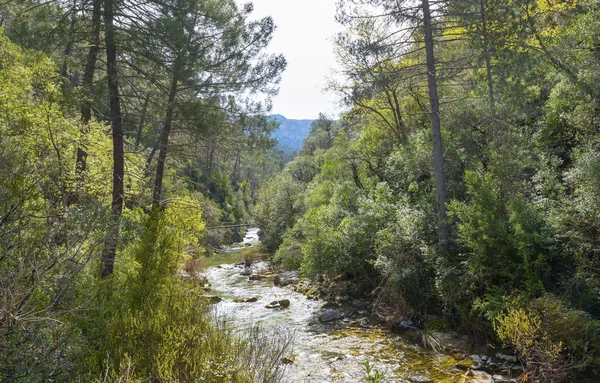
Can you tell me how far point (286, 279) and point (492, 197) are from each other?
40.8 ft

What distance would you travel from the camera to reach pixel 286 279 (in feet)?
61.2

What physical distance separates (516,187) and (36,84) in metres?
12.4

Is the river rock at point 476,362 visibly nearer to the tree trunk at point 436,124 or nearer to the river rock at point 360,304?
the tree trunk at point 436,124

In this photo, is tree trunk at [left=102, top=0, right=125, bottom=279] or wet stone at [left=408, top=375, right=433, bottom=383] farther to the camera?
tree trunk at [left=102, top=0, right=125, bottom=279]

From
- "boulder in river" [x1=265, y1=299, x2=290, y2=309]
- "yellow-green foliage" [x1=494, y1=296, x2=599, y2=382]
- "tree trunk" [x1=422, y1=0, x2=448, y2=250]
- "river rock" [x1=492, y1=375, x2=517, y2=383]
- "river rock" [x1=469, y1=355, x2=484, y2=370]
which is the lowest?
"boulder in river" [x1=265, y1=299, x2=290, y2=309]

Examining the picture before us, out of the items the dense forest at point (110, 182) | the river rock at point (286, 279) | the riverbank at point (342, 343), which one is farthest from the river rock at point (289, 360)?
the river rock at point (286, 279)

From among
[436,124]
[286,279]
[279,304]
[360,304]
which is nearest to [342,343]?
[360,304]

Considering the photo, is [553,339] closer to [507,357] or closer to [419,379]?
[507,357]

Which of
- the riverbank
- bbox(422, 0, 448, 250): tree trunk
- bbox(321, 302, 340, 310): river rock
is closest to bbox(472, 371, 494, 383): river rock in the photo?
the riverbank

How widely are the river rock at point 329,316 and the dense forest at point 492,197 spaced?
1.58 meters

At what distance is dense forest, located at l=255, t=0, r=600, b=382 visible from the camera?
22.1 feet

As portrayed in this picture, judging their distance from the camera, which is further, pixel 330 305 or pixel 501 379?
pixel 330 305

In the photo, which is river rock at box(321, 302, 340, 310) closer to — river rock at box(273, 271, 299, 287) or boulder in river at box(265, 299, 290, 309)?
boulder in river at box(265, 299, 290, 309)

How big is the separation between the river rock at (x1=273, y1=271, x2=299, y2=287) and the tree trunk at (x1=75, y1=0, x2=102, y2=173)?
36.2ft
